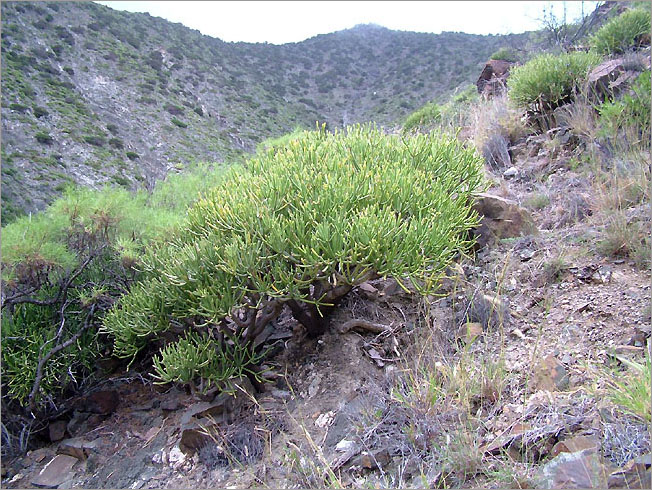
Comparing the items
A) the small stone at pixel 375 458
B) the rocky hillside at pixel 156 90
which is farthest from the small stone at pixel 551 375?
the rocky hillside at pixel 156 90

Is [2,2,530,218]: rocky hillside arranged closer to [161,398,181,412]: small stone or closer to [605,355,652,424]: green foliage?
[161,398,181,412]: small stone

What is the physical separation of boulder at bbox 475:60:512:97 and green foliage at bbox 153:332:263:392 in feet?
29.4

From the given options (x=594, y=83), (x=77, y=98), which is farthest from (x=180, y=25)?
(x=594, y=83)

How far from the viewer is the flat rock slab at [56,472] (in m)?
3.77

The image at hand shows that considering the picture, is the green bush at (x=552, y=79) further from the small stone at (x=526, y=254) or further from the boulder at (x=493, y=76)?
the small stone at (x=526, y=254)

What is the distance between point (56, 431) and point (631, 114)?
716 cm

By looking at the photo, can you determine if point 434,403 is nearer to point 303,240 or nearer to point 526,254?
point 303,240

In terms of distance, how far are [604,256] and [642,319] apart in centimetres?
88

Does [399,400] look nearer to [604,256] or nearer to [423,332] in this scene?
[423,332]

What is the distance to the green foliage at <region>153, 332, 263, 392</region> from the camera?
334cm

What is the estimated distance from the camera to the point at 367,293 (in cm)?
432

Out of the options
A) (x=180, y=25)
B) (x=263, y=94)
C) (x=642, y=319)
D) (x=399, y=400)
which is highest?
(x=180, y=25)

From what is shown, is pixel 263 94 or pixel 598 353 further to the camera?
pixel 263 94

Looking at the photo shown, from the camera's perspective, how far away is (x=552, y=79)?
6645 mm
